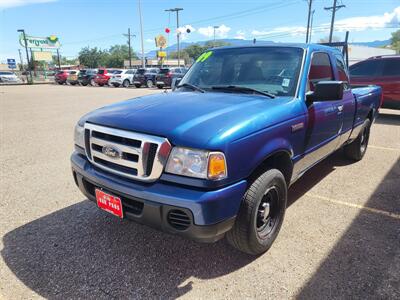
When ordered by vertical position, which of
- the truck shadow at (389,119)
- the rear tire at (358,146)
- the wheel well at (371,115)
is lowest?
the truck shadow at (389,119)

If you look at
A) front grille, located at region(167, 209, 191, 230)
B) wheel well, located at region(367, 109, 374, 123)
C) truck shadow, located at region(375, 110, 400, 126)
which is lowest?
truck shadow, located at region(375, 110, 400, 126)

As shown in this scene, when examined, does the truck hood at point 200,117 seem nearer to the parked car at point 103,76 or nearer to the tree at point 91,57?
the parked car at point 103,76

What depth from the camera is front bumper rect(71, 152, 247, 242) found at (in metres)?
2.05

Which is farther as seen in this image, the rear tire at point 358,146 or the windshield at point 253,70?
the rear tire at point 358,146

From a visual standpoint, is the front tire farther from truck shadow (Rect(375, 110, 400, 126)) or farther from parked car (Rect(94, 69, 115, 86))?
parked car (Rect(94, 69, 115, 86))

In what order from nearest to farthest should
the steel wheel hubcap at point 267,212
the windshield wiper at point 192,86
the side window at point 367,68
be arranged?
the steel wheel hubcap at point 267,212
the windshield wiper at point 192,86
the side window at point 367,68

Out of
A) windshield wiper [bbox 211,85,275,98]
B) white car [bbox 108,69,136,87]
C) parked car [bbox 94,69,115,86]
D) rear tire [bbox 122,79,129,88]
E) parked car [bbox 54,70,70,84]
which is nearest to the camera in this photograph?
windshield wiper [bbox 211,85,275,98]

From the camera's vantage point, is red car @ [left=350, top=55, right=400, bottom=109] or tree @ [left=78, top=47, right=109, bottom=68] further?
tree @ [left=78, top=47, right=109, bottom=68]

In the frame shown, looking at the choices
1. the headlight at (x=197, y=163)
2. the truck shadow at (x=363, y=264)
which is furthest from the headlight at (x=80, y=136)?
the truck shadow at (x=363, y=264)

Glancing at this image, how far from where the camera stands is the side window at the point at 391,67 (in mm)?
8984

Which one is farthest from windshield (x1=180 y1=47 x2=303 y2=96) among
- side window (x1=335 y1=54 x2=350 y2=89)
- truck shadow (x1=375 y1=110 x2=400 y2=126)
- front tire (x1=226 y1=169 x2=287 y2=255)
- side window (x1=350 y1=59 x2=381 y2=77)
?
side window (x1=350 y1=59 x2=381 y2=77)

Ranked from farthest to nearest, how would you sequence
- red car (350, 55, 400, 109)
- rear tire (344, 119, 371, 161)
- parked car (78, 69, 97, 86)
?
parked car (78, 69, 97, 86) → red car (350, 55, 400, 109) → rear tire (344, 119, 371, 161)

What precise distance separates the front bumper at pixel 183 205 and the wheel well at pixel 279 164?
0.30 meters

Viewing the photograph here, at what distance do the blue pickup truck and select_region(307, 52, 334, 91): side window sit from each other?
0.08ft
